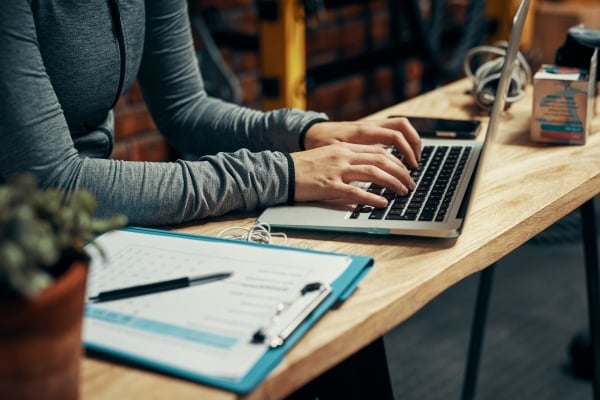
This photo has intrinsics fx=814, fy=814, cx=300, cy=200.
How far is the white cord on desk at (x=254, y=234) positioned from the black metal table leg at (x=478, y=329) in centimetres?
76

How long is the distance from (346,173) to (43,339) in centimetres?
52

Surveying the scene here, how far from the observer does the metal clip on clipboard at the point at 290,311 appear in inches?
26.5

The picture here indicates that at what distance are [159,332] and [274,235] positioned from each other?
27 centimetres

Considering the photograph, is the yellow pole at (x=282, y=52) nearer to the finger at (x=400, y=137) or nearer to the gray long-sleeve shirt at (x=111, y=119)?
the gray long-sleeve shirt at (x=111, y=119)

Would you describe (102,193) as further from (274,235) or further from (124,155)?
(124,155)

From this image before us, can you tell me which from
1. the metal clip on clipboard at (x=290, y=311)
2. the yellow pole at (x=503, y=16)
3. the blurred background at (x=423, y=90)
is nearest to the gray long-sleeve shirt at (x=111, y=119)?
the metal clip on clipboard at (x=290, y=311)

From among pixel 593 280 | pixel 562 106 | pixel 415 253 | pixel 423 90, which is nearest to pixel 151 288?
pixel 415 253

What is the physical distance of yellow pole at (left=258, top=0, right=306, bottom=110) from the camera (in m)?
2.15

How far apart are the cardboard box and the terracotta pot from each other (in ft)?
2.89

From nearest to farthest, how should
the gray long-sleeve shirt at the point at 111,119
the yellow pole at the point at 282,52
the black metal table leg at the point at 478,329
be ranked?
the gray long-sleeve shirt at the point at 111,119 → the black metal table leg at the point at 478,329 → the yellow pole at the point at 282,52

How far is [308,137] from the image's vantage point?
1.14 m

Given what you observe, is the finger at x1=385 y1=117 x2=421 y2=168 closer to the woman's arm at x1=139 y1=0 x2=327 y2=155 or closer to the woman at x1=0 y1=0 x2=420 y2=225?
the woman at x1=0 y1=0 x2=420 y2=225

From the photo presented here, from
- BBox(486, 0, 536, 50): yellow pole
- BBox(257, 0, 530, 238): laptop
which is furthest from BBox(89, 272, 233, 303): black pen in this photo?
BBox(486, 0, 536, 50): yellow pole

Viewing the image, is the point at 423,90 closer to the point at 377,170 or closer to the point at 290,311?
the point at 377,170
